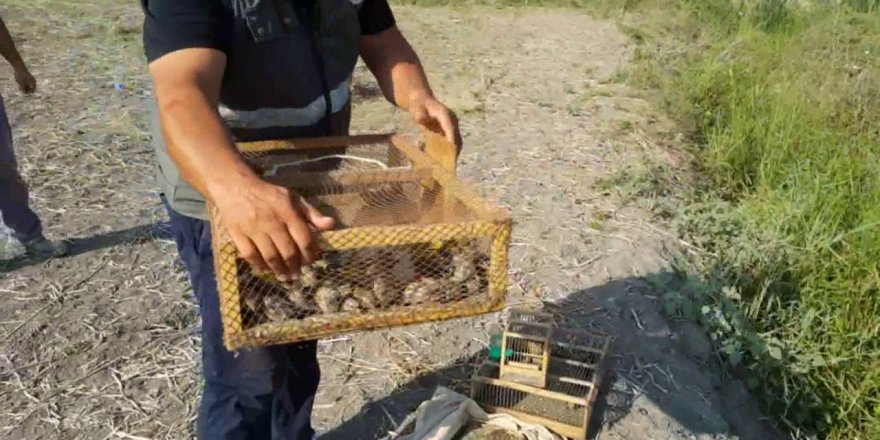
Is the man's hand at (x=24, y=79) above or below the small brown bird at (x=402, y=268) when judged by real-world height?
below

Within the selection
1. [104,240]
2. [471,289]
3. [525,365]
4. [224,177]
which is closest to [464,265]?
[471,289]

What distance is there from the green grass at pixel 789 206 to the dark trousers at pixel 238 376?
2200 millimetres

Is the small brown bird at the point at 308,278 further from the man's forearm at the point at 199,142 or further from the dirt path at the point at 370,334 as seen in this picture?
the dirt path at the point at 370,334

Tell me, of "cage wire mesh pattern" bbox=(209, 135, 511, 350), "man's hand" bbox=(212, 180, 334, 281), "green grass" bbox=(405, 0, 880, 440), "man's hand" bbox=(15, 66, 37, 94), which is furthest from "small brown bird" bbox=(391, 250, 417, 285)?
"man's hand" bbox=(15, 66, 37, 94)

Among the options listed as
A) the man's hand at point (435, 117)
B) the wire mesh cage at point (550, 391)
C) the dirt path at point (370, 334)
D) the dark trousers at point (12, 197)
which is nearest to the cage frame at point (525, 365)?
the wire mesh cage at point (550, 391)

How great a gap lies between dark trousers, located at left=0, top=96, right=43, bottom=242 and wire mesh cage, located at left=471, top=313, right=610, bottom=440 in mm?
2367

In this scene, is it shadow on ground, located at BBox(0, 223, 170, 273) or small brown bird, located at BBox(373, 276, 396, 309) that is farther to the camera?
shadow on ground, located at BBox(0, 223, 170, 273)

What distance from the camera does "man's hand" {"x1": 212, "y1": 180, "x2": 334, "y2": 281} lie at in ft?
5.33

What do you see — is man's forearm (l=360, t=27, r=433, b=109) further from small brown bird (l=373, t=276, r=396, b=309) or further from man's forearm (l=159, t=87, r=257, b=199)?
man's forearm (l=159, t=87, r=257, b=199)

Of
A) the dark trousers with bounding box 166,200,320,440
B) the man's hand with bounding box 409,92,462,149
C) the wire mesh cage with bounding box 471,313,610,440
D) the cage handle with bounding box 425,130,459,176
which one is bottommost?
the wire mesh cage with bounding box 471,313,610,440

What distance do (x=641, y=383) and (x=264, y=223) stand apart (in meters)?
2.35

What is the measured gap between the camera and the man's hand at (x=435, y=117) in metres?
2.29

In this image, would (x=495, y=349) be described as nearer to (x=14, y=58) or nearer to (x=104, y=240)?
(x=104, y=240)

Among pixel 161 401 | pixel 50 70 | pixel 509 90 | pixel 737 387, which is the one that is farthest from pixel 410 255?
pixel 50 70
